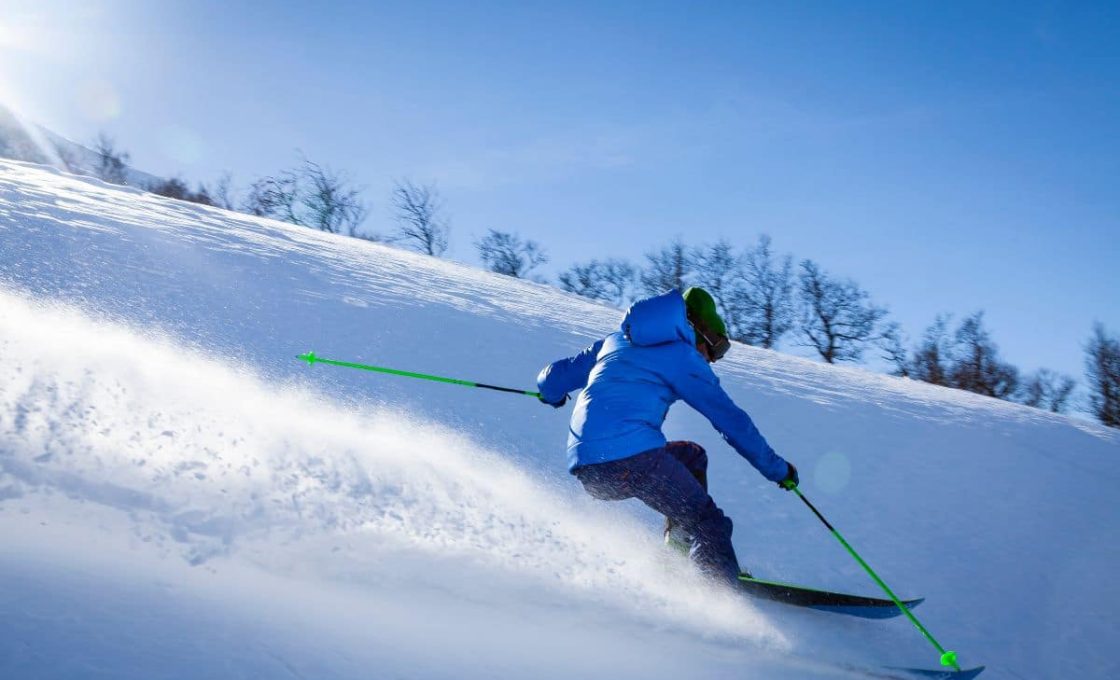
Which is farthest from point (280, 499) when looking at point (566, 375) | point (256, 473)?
point (566, 375)

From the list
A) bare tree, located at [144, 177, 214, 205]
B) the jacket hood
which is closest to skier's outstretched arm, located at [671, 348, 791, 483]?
the jacket hood

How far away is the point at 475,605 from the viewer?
8.61 feet

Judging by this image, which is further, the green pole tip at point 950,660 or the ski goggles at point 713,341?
the ski goggles at point 713,341

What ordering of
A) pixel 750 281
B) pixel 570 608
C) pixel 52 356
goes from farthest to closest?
pixel 750 281 < pixel 52 356 < pixel 570 608

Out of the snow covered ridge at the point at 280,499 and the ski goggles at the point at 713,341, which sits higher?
the ski goggles at the point at 713,341

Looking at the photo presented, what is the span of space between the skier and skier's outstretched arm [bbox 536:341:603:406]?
53 centimetres

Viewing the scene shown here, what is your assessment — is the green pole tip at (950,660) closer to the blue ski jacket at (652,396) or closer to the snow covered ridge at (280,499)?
the snow covered ridge at (280,499)

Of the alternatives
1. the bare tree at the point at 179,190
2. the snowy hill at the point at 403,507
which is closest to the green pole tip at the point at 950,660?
the snowy hill at the point at 403,507

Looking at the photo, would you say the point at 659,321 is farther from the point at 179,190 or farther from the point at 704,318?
the point at 179,190

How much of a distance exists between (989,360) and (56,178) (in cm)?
2612

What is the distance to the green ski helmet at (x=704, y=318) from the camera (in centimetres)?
367

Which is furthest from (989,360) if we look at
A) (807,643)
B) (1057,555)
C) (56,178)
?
(56,178)

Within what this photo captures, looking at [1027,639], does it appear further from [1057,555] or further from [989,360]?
[989,360]

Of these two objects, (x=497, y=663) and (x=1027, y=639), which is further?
(x=1027, y=639)
